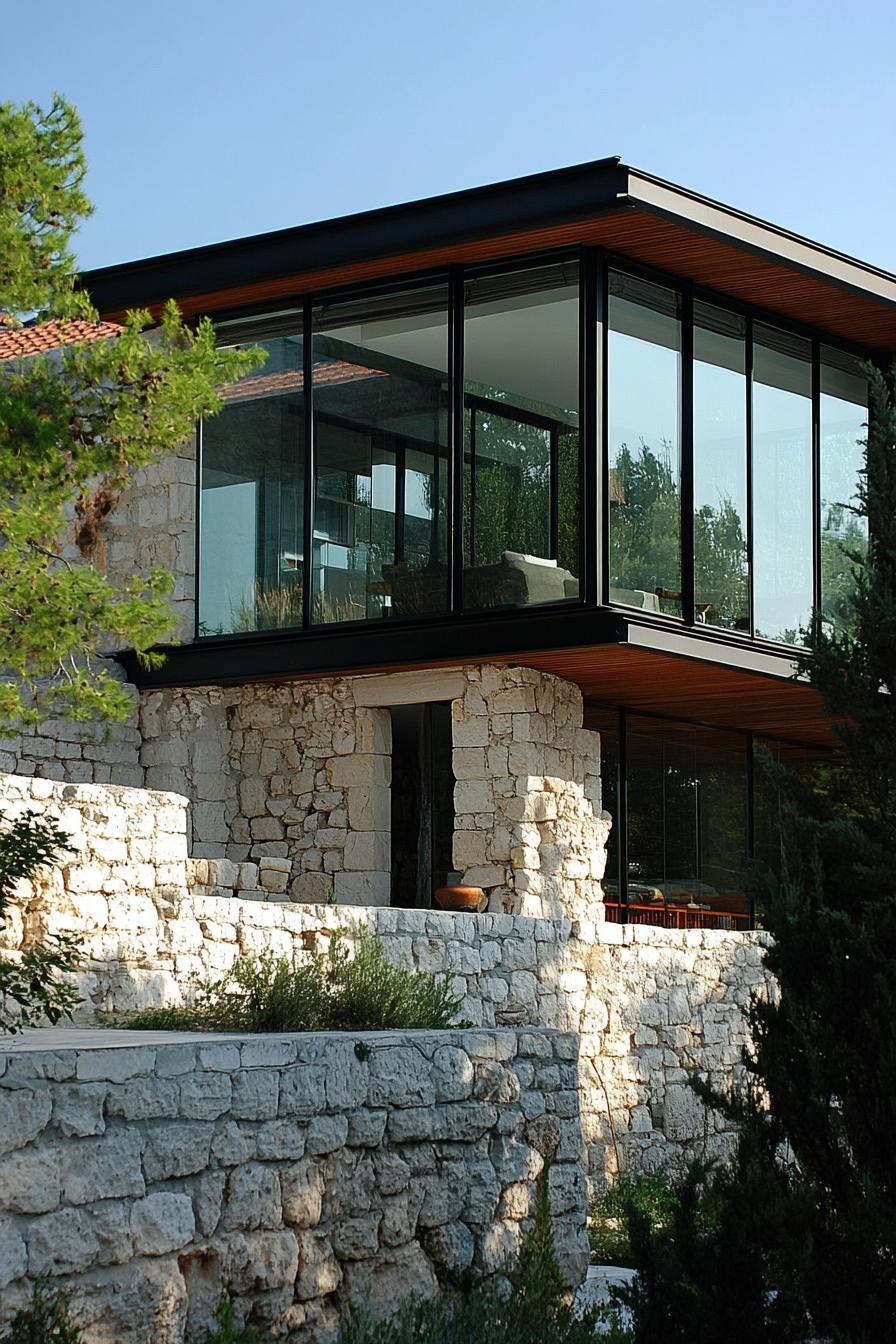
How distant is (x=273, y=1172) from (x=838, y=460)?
1148 centimetres

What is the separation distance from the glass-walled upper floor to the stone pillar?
0.85 meters

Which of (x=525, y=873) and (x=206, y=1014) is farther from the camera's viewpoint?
(x=525, y=873)

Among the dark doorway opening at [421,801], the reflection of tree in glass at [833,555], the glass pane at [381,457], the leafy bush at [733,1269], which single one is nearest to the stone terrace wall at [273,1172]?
the leafy bush at [733,1269]

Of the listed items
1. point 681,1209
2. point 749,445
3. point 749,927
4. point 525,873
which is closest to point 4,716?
point 681,1209

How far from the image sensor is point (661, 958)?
14.5 m

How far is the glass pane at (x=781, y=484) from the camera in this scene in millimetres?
15984

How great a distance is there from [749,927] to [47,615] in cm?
1042

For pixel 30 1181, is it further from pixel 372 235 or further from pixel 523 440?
pixel 372 235

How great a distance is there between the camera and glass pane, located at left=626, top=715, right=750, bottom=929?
16.4 meters

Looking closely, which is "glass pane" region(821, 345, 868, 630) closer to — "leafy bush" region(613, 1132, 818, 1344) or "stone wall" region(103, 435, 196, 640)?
"stone wall" region(103, 435, 196, 640)

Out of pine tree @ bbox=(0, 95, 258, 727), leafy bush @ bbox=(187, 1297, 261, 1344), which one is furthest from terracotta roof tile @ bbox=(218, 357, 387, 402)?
leafy bush @ bbox=(187, 1297, 261, 1344)

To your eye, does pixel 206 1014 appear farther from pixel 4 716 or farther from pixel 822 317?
pixel 822 317

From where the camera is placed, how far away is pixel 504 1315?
23.6ft

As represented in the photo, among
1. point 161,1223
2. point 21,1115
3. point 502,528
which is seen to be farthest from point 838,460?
point 21,1115
